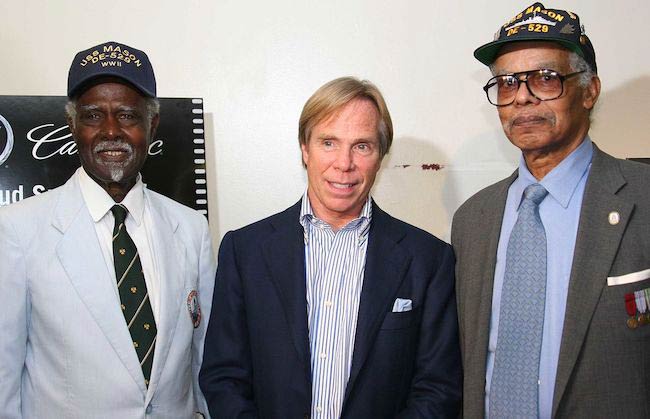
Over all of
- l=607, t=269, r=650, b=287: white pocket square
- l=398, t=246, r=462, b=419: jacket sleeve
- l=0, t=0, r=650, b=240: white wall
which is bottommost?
l=398, t=246, r=462, b=419: jacket sleeve

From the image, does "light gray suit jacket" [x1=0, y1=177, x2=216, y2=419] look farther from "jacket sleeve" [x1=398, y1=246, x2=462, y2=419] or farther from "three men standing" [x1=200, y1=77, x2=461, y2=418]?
"jacket sleeve" [x1=398, y1=246, x2=462, y2=419]

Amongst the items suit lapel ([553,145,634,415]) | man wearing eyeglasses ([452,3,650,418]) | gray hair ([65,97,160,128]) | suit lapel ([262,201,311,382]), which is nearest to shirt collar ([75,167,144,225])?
gray hair ([65,97,160,128])

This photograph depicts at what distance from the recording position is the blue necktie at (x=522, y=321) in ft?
5.83

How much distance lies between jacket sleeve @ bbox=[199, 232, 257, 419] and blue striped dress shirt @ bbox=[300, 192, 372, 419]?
19 centimetres

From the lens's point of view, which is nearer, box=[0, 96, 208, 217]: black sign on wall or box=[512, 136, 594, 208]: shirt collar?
box=[512, 136, 594, 208]: shirt collar

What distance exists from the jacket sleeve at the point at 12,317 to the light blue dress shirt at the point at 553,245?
4.19 ft

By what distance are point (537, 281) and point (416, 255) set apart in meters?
0.34

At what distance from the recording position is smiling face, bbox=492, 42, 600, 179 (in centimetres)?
187

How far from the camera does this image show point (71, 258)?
6.03ft

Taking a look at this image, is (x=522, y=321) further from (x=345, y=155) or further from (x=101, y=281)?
(x=101, y=281)

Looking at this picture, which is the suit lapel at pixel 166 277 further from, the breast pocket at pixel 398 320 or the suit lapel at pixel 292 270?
the breast pocket at pixel 398 320

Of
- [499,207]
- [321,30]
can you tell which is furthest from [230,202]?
[499,207]

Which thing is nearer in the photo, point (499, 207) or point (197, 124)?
point (499, 207)

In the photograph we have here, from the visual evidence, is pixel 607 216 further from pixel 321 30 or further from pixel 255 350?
pixel 321 30
